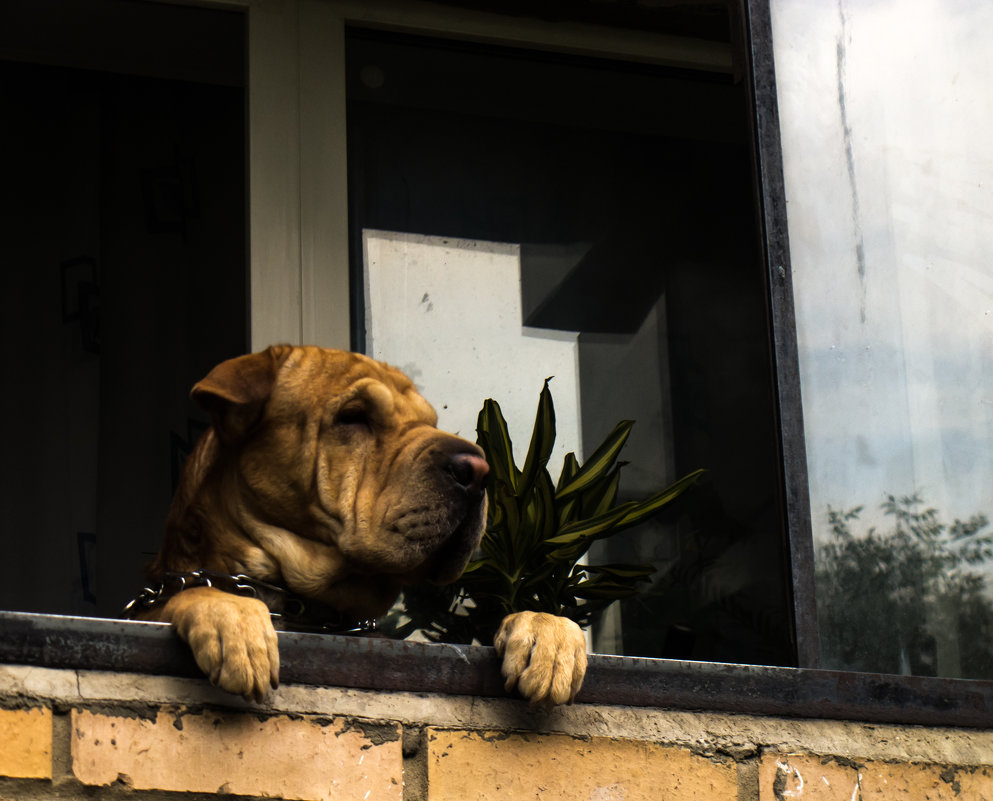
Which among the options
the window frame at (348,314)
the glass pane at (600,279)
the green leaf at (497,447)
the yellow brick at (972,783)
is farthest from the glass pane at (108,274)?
the yellow brick at (972,783)

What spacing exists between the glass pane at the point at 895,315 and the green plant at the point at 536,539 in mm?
973

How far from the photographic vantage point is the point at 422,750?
226cm

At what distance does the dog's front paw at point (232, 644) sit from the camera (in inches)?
83.0

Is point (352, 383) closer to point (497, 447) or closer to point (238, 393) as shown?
point (238, 393)

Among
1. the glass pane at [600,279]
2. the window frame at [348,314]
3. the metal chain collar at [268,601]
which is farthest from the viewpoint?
the glass pane at [600,279]

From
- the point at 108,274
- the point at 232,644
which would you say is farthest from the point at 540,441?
the point at 232,644

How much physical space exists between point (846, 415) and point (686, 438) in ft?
5.52

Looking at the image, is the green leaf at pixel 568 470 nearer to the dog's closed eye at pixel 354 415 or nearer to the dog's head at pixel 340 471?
the dog's head at pixel 340 471

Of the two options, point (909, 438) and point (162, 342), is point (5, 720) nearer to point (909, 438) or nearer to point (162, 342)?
point (909, 438)

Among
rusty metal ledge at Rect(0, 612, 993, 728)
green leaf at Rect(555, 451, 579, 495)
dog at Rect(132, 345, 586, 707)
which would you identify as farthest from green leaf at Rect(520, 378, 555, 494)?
rusty metal ledge at Rect(0, 612, 993, 728)

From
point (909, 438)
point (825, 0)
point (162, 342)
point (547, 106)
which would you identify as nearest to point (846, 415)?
point (909, 438)

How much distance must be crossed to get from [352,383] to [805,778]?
1.23m

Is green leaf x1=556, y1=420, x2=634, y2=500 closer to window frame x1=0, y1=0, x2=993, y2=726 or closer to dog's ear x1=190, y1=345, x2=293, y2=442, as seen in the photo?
window frame x1=0, y1=0, x2=993, y2=726

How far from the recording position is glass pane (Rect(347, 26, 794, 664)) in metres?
4.31
